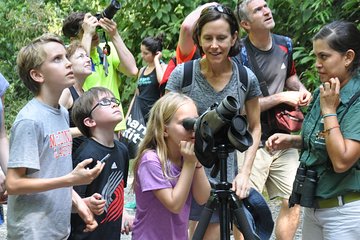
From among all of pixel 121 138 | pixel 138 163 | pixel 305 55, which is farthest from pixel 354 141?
pixel 305 55

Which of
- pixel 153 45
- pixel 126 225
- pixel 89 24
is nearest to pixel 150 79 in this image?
pixel 153 45

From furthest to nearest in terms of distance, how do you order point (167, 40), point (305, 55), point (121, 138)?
1. point (167, 40)
2. point (305, 55)
3. point (121, 138)

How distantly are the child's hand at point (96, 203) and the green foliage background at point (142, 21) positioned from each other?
5.52m

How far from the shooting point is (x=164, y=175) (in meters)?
3.55

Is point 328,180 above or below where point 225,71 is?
below

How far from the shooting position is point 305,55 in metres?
9.27

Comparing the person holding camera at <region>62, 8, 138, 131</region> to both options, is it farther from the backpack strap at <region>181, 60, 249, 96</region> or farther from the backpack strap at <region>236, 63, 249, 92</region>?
the backpack strap at <region>236, 63, 249, 92</region>

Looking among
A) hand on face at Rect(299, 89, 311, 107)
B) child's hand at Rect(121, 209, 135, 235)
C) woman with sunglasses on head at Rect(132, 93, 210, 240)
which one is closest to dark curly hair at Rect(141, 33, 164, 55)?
hand on face at Rect(299, 89, 311, 107)

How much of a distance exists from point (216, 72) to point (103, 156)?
84 cm

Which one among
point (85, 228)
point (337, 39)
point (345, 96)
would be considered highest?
point (337, 39)

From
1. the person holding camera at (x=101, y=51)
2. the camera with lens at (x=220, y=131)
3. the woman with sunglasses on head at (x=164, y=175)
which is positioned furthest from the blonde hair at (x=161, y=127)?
the person holding camera at (x=101, y=51)

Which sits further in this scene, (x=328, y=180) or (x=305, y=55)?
(x=305, y=55)

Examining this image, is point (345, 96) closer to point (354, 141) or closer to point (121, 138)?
point (354, 141)

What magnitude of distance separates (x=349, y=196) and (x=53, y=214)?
1.41 meters
